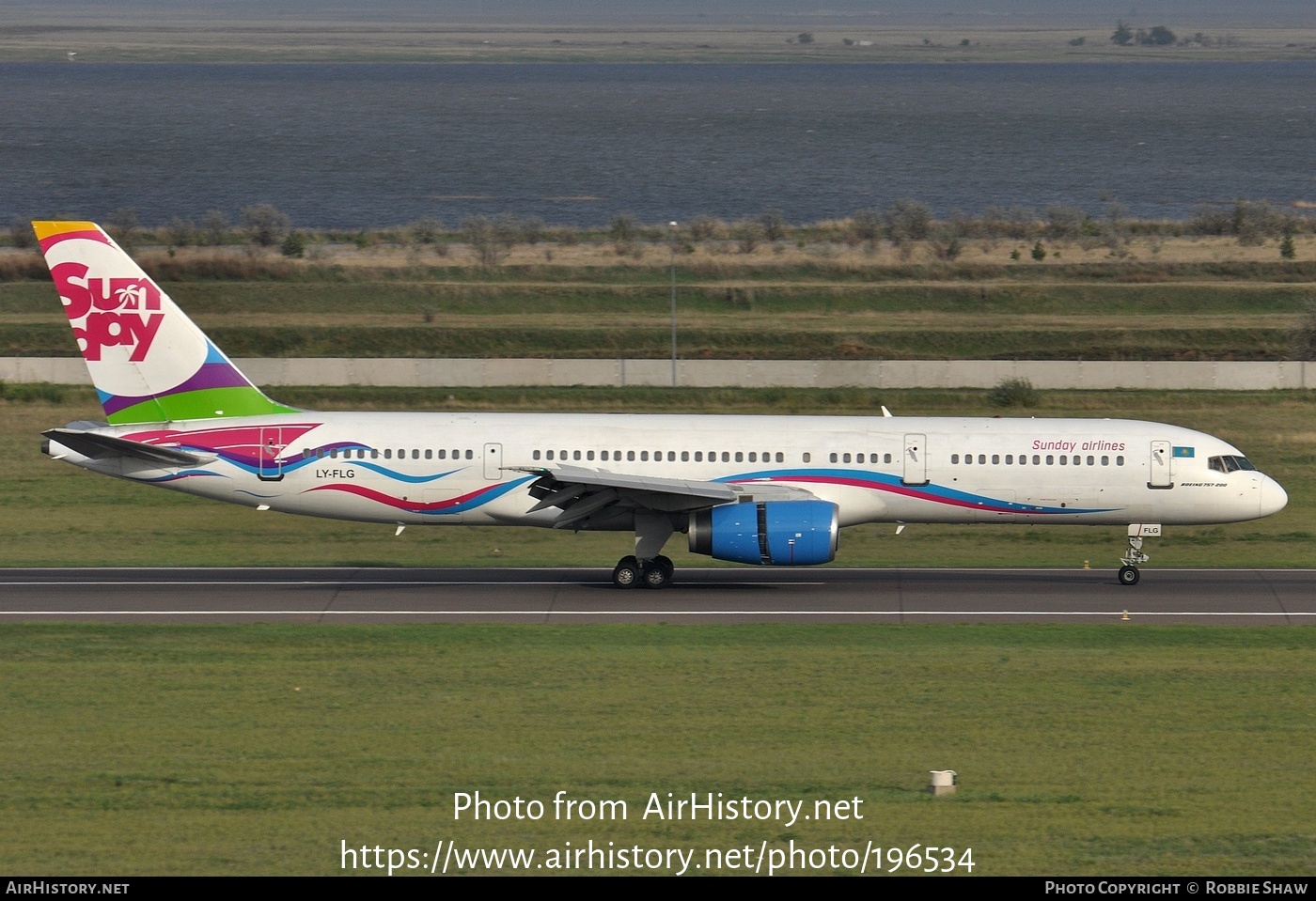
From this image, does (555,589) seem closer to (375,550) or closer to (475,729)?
(375,550)

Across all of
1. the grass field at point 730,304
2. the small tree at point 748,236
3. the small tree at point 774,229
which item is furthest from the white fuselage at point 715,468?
the small tree at point 774,229

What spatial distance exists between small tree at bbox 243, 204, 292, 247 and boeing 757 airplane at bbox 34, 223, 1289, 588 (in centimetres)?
7676

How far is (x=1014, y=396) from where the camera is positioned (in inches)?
2293

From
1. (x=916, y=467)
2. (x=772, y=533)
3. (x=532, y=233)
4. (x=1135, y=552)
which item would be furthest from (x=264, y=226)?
(x=1135, y=552)

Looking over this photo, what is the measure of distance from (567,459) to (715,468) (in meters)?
3.34

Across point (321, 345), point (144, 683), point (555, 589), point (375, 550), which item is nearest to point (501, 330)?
point (321, 345)

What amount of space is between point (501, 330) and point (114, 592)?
40717 mm

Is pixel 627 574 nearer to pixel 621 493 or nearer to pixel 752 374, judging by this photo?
pixel 621 493

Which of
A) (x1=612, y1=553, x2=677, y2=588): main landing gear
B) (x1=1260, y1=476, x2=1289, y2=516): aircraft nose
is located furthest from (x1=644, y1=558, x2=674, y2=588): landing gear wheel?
(x1=1260, y1=476, x2=1289, y2=516): aircraft nose

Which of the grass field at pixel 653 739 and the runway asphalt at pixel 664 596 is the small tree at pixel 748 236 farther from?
the grass field at pixel 653 739

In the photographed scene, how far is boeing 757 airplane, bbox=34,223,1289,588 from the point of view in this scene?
3584cm

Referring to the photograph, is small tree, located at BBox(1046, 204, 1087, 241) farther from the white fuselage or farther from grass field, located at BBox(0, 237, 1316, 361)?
the white fuselage

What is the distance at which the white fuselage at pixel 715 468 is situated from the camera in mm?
35844

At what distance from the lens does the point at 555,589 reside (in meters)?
35.9
